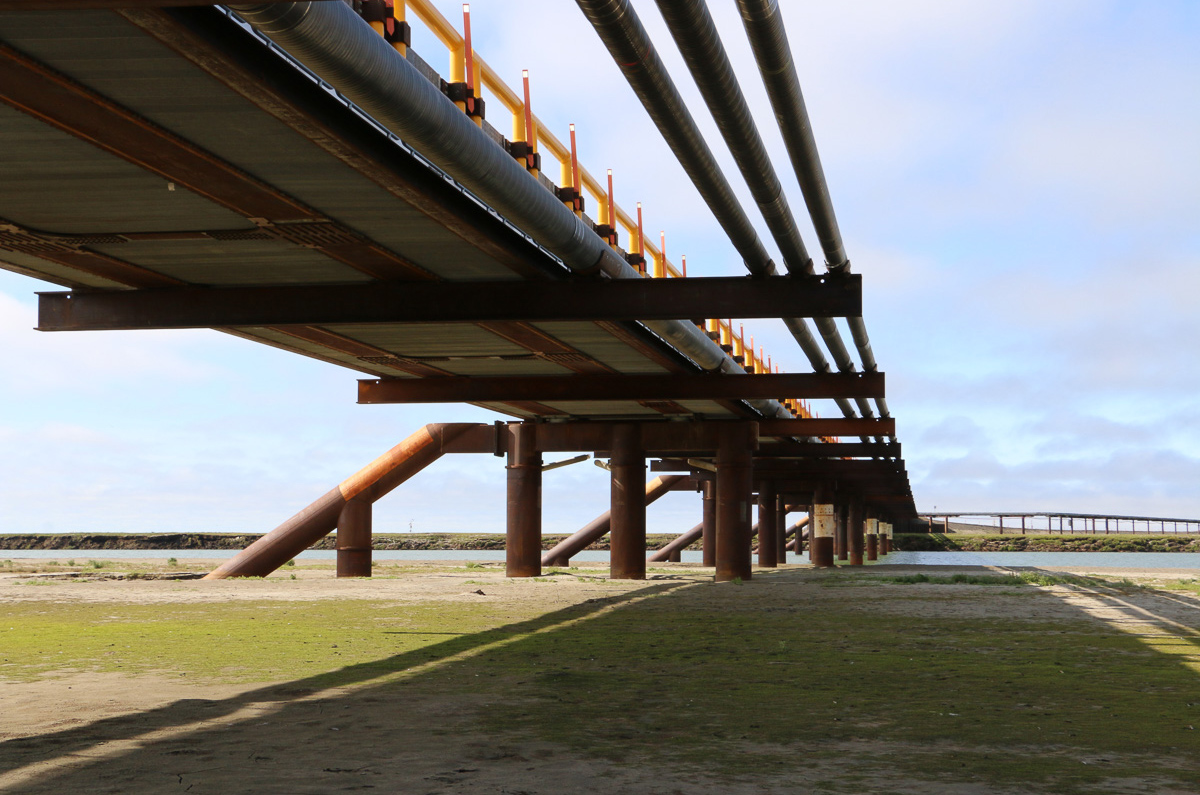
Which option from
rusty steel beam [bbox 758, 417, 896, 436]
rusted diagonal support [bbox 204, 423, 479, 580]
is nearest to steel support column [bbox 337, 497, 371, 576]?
rusted diagonal support [bbox 204, 423, 479, 580]

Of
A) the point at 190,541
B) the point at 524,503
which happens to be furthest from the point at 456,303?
the point at 190,541

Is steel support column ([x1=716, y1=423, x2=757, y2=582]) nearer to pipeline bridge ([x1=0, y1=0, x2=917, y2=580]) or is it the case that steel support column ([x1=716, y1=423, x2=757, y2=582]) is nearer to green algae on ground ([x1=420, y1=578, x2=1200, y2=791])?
pipeline bridge ([x1=0, y1=0, x2=917, y2=580])

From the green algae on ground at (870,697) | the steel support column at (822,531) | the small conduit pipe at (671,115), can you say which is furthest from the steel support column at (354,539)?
the steel support column at (822,531)

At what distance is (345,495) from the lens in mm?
34969

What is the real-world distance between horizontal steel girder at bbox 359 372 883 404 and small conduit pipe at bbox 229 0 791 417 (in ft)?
36.6

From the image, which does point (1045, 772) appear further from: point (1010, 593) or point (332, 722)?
point (1010, 593)

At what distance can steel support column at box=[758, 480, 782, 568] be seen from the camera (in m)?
54.4

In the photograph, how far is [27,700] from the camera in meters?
9.17

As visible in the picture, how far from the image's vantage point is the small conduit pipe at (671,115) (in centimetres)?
841

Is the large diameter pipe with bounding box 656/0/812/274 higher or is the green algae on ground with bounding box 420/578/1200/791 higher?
the large diameter pipe with bounding box 656/0/812/274

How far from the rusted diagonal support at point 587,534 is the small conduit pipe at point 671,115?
109 feet

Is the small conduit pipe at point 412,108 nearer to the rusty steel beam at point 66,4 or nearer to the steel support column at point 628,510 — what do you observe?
the rusty steel beam at point 66,4

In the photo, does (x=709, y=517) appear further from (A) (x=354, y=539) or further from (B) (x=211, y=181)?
(B) (x=211, y=181)

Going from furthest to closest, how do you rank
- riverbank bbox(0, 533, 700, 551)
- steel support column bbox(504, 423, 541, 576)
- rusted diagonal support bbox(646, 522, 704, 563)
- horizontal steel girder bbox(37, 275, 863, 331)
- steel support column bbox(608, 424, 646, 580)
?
riverbank bbox(0, 533, 700, 551)
rusted diagonal support bbox(646, 522, 704, 563)
steel support column bbox(504, 423, 541, 576)
steel support column bbox(608, 424, 646, 580)
horizontal steel girder bbox(37, 275, 863, 331)
